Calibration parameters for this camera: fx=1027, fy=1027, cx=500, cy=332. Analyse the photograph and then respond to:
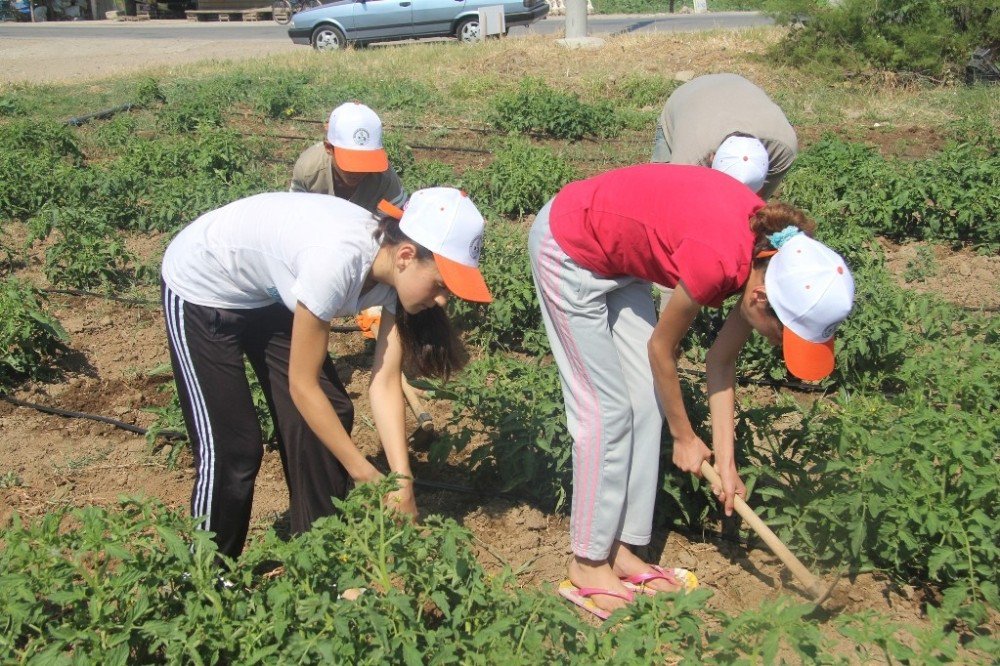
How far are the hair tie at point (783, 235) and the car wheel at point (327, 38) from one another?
1468 centimetres

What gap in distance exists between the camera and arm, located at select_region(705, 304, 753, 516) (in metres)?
2.75

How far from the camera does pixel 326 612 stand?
220 cm

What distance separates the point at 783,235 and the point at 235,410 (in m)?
1.50

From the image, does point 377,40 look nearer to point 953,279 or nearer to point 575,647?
point 953,279

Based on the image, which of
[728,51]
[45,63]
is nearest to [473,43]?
[728,51]

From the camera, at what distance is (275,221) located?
101 inches

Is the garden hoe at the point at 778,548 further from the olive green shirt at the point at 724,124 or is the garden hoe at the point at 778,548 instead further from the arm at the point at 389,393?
the olive green shirt at the point at 724,124

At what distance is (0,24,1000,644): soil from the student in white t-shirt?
612mm

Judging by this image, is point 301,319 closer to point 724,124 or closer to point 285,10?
point 724,124

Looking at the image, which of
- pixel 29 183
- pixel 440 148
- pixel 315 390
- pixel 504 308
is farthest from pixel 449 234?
pixel 440 148

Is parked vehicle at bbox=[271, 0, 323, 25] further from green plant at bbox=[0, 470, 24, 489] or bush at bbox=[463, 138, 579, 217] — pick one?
green plant at bbox=[0, 470, 24, 489]

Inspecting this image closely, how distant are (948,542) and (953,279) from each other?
122 inches

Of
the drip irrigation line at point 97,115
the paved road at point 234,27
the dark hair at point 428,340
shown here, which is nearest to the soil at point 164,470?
the dark hair at point 428,340

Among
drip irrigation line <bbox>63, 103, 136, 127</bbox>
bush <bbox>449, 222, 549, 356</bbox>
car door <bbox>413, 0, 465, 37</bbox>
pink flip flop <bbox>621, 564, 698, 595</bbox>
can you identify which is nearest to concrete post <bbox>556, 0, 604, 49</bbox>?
car door <bbox>413, 0, 465, 37</bbox>
